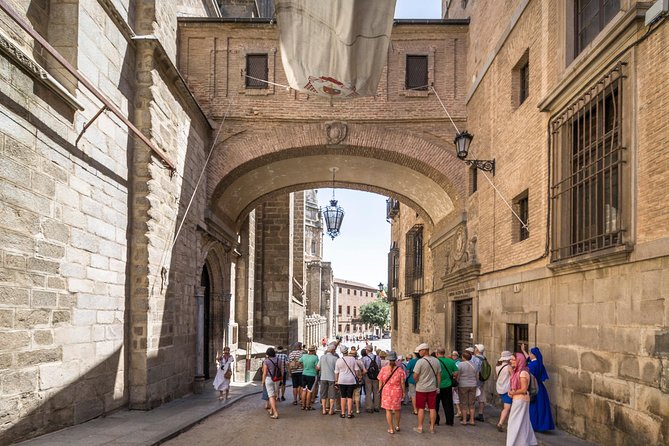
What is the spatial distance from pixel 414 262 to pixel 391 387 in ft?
49.0

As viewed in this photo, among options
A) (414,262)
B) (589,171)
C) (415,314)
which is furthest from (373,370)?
(414,262)

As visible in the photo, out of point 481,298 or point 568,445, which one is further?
point 481,298

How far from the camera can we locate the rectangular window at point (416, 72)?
15649mm

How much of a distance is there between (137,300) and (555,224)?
279 inches

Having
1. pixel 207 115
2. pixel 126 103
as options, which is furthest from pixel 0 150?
pixel 207 115

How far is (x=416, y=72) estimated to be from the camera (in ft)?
51.5

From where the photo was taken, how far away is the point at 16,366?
6.82 m

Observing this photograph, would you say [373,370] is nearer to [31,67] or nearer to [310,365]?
[310,365]

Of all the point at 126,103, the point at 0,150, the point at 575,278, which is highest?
the point at 126,103

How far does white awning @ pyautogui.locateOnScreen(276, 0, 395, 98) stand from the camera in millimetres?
9672

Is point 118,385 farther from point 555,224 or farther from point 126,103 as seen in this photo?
point 555,224

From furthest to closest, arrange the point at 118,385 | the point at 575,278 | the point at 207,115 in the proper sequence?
the point at 207,115 < the point at 118,385 < the point at 575,278

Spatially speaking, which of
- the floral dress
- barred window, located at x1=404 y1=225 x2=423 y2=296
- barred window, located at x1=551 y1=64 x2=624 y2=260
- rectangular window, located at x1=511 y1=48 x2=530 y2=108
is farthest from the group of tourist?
barred window, located at x1=404 y1=225 x2=423 y2=296

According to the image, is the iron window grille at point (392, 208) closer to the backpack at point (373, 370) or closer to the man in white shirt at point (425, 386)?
the backpack at point (373, 370)
